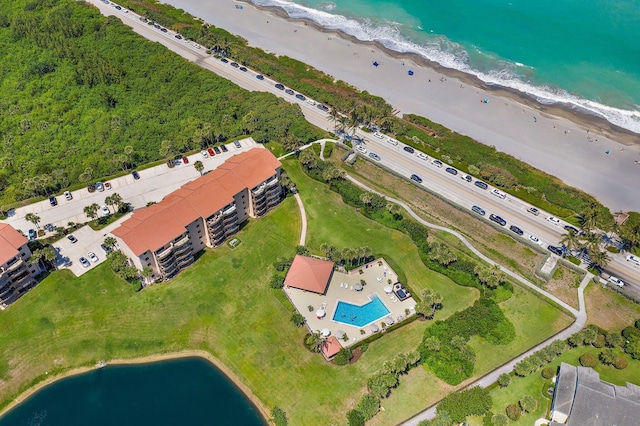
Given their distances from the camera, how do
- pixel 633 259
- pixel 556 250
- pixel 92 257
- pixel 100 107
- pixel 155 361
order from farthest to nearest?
pixel 100 107, pixel 556 250, pixel 633 259, pixel 92 257, pixel 155 361

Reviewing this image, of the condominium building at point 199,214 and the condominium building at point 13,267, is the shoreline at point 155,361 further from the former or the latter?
the condominium building at point 13,267

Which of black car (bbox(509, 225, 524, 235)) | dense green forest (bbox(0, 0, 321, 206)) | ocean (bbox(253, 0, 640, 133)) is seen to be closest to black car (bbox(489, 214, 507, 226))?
black car (bbox(509, 225, 524, 235))

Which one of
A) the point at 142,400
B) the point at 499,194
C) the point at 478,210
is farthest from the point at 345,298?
the point at 499,194

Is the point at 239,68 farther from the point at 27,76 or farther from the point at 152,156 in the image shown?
the point at 27,76

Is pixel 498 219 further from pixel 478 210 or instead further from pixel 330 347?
pixel 330 347

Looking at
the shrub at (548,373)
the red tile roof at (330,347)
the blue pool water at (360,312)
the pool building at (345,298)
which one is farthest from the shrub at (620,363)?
the red tile roof at (330,347)

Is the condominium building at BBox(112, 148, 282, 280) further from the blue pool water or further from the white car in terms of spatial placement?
the blue pool water
